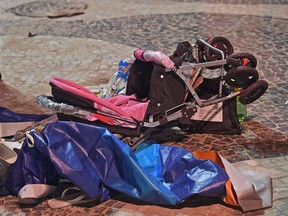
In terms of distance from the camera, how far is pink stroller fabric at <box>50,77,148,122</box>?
458 centimetres

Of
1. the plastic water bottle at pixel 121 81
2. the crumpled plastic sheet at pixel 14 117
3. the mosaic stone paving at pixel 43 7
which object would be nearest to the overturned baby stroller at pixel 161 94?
the plastic water bottle at pixel 121 81

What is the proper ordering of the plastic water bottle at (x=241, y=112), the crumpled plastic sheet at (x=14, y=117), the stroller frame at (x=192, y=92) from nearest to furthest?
1. the stroller frame at (x=192, y=92)
2. the crumpled plastic sheet at (x=14, y=117)
3. the plastic water bottle at (x=241, y=112)

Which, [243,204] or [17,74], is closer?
[243,204]

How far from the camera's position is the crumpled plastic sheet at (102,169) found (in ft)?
13.1

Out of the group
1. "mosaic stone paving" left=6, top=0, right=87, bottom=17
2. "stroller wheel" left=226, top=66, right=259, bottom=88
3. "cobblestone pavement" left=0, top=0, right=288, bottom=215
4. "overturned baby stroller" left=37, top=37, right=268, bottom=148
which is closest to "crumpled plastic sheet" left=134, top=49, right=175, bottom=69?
"overturned baby stroller" left=37, top=37, right=268, bottom=148

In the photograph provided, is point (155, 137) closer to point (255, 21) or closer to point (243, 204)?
point (243, 204)

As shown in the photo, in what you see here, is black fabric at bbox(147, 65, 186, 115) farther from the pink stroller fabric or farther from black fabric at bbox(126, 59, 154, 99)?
black fabric at bbox(126, 59, 154, 99)

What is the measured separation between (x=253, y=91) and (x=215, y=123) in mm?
539

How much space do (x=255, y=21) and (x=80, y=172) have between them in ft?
21.0

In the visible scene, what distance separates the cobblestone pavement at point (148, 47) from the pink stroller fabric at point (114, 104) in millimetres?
533

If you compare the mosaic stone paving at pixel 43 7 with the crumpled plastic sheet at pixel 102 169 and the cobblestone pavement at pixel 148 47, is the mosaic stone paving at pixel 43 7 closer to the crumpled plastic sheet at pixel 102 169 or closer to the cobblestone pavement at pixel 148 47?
the cobblestone pavement at pixel 148 47

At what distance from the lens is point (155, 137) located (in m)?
5.16

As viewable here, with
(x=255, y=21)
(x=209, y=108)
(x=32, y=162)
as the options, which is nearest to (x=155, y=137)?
(x=209, y=108)

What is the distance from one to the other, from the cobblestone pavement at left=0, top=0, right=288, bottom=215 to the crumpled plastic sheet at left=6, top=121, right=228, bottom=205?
0.13m
